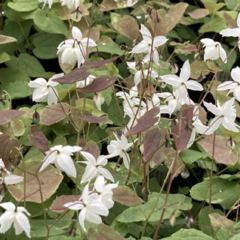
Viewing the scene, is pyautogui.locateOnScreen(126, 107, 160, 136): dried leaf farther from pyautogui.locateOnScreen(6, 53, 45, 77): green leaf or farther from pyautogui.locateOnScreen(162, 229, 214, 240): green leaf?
pyautogui.locateOnScreen(6, 53, 45, 77): green leaf

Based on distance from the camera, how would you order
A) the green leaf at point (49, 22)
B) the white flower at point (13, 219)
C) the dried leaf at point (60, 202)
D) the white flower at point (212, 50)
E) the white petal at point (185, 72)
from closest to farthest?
the white flower at point (13, 219) < the dried leaf at point (60, 202) < the white petal at point (185, 72) < the white flower at point (212, 50) < the green leaf at point (49, 22)

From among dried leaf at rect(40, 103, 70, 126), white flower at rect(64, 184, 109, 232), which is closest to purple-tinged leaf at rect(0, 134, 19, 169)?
dried leaf at rect(40, 103, 70, 126)

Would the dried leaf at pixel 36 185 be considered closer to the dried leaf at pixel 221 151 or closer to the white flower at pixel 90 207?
the white flower at pixel 90 207

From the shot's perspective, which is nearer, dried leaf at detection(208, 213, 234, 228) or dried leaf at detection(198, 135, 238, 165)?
dried leaf at detection(208, 213, 234, 228)

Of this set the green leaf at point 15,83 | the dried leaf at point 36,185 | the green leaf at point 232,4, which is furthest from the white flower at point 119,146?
the green leaf at point 232,4

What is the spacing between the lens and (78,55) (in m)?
0.95

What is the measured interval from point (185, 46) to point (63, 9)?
0.41m

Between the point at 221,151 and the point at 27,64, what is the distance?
70 centimetres

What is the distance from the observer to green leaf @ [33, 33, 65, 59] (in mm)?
1494

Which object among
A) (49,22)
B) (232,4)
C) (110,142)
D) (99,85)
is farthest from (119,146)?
(232,4)

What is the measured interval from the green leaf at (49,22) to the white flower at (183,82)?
0.63 m

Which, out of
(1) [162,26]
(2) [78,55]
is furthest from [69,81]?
(1) [162,26]

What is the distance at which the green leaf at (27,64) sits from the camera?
4.75ft

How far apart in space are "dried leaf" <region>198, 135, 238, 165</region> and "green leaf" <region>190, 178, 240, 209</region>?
69 mm
